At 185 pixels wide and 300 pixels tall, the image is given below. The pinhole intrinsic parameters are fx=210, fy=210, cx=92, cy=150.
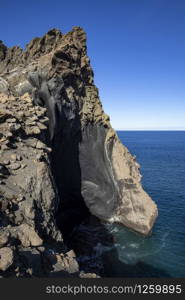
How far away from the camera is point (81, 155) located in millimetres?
39594

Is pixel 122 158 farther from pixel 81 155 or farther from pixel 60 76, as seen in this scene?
pixel 60 76

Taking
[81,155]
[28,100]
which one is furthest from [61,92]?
[81,155]

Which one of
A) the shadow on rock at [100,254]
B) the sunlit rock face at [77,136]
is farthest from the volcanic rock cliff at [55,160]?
the shadow on rock at [100,254]

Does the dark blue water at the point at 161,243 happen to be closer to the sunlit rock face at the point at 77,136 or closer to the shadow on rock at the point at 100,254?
the shadow on rock at the point at 100,254

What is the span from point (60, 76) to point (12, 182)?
788 inches

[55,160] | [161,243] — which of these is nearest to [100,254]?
[161,243]

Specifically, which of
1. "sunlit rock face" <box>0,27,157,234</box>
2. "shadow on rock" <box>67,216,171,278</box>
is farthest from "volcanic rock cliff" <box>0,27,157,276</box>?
"shadow on rock" <box>67,216,171,278</box>

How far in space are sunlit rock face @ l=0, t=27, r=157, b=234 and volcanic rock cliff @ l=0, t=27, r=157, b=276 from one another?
14cm

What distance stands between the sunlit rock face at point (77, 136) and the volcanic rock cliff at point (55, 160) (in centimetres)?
14

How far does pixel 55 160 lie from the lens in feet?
112

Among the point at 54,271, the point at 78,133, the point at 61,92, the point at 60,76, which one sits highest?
the point at 60,76

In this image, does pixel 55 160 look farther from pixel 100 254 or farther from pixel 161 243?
pixel 161 243

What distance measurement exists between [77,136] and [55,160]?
22.7 feet

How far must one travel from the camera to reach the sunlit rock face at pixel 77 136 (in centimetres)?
2977
